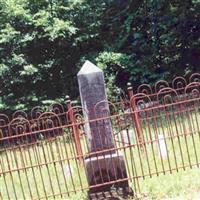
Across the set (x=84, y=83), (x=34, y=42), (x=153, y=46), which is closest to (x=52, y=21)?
(x=34, y=42)

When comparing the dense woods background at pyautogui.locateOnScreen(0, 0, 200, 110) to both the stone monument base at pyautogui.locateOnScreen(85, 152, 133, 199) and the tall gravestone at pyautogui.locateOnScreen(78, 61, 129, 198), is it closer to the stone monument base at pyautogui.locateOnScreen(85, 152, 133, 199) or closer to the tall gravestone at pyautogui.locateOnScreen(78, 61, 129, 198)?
the tall gravestone at pyautogui.locateOnScreen(78, 61, 129, 198)

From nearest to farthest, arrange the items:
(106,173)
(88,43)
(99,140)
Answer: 1. (106,173)
2. (99,140)
3. (88,43)

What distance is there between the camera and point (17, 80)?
1584 cm

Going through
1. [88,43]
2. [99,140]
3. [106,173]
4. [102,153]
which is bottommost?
[106,173]

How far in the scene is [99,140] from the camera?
7777mm

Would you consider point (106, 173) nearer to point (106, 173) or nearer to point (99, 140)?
point (106, 173)

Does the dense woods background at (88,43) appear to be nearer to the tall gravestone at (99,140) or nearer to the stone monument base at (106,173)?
the tall gravestone at (99,140)

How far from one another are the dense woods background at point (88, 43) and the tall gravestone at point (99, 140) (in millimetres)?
8003

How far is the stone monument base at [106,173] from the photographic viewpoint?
757 cm

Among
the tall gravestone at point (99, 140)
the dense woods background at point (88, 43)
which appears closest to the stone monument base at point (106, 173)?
the tall gravestone at point (99, 140)

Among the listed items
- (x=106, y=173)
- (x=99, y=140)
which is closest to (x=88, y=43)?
(x=99, y=140)

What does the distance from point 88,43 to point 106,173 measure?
33.6ft

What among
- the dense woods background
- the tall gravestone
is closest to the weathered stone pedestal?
the tall gravestone

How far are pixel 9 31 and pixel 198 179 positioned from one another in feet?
31.7
